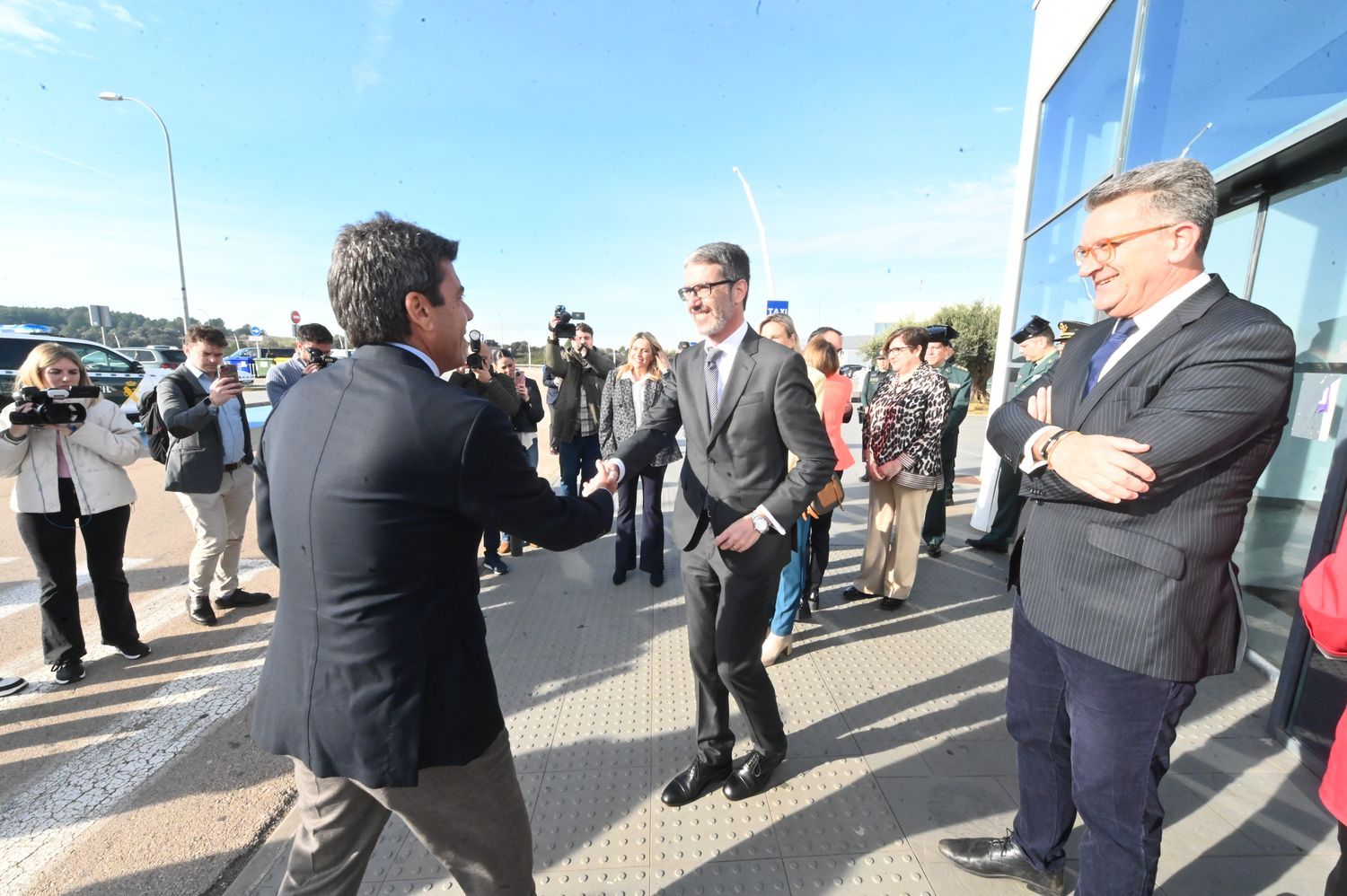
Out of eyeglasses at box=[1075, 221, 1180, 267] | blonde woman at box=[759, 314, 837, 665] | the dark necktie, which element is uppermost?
eyeglasses at box=[1075, 221, 1180, 267]

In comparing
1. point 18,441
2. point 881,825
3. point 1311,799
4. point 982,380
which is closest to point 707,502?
point 881,825

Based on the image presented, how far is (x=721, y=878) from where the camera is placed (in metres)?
1.99

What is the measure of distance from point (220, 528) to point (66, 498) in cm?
86

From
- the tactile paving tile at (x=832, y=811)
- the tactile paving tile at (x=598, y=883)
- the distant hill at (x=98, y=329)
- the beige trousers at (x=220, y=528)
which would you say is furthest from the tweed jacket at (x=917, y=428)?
the distant hill at (x=98, y=329)

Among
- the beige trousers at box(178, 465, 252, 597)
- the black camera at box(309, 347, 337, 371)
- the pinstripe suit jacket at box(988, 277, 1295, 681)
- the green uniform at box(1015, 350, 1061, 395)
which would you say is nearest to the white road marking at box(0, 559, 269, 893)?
the beige trousers at box(178, 465, 252, 597)

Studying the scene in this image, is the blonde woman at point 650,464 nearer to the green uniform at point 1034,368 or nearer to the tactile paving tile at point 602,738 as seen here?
the tactile paving tile at point 602,738

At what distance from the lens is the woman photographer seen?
3182 mm

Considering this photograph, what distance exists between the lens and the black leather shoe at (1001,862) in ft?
6.40

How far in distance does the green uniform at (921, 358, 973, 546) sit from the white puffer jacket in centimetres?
607

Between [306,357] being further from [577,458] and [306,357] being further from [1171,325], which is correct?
[1171,325]

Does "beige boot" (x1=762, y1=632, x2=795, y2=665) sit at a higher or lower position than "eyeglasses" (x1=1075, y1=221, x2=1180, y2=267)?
lower

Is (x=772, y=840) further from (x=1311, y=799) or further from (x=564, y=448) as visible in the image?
(x=564, y=448)

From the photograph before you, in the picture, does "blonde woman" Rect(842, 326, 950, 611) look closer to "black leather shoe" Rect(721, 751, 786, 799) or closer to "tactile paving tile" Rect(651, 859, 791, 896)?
"black leather shoe" Rect(721, 751, 786, 799)

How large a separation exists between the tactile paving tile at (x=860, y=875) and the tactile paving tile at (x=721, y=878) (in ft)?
0.20
